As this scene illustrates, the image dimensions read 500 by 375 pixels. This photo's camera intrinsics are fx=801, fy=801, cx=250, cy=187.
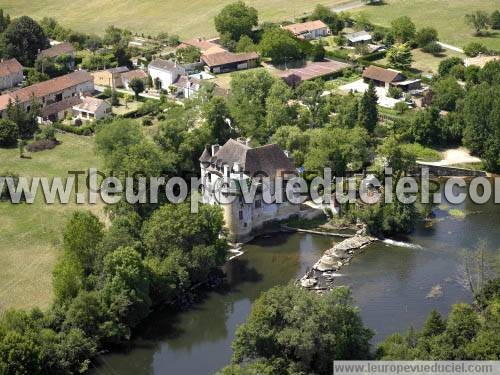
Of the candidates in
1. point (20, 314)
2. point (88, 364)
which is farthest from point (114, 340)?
point (20, 314)

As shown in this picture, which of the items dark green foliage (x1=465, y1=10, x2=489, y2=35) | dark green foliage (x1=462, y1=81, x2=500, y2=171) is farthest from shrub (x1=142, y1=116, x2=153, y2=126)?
dark green foliage (x1=465, y1=10, x2=489, y2=35)

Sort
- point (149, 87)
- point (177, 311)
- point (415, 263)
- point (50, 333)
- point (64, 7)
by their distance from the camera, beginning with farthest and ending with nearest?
point (64, 7)
point (149, 87)
point (415, 263)
point (177, 311)
point (50, 333)

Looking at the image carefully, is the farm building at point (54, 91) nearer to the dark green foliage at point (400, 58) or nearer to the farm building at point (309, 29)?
the farm building at point (309, 29)

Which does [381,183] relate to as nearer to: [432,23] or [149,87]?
[149,87]

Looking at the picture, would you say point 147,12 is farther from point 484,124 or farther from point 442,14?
point 484,124

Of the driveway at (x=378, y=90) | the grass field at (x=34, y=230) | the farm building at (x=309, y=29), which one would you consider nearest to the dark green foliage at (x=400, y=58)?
the driveway at (x=378, y=90)

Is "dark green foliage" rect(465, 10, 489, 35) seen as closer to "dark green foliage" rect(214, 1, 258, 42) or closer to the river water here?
"dark green foliage" rect(214, 1, 258, 42)
